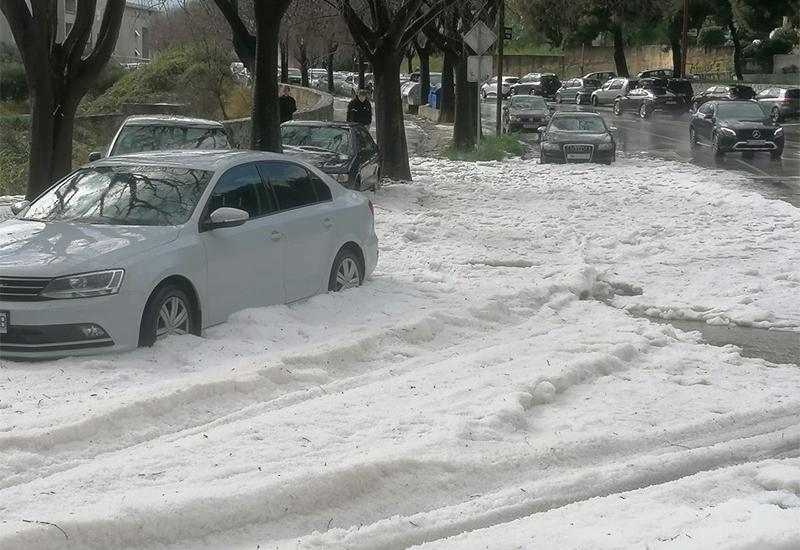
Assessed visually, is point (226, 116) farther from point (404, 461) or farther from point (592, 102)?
point (404, 461)

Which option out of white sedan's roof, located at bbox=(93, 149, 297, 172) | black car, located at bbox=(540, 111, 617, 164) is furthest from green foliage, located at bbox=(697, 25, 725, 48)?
white sedan's roof, located at bbox=(93, 149, 297, 172)

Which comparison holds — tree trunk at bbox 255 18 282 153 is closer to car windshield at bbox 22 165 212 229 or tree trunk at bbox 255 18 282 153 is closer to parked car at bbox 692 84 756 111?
car windshield at bbox 22 165 212 229

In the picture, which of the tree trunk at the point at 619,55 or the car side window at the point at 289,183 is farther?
the tree trunk at the point at 619,55

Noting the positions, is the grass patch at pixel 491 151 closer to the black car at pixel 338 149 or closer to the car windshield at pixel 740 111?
the car windshield at pixel 740 111

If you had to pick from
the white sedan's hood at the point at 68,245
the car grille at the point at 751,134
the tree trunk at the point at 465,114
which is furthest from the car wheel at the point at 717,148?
the white sedan's hood at the point at 68,245

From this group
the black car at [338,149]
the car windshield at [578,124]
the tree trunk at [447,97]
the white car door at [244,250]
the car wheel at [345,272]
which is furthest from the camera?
the tree trunk at [447,97]

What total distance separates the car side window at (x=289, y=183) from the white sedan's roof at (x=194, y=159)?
0.11 meters

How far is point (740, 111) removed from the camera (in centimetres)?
3412

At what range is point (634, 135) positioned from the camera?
44.1 metres

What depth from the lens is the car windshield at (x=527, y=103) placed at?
151 feet

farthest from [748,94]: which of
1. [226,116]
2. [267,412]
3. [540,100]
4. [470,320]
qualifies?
[267,412]

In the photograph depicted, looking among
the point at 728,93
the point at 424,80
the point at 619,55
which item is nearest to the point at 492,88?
the point at 619,55

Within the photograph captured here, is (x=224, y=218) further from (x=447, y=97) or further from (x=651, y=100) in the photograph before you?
(x=651, y=100)

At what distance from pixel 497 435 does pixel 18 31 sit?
38.9ft
